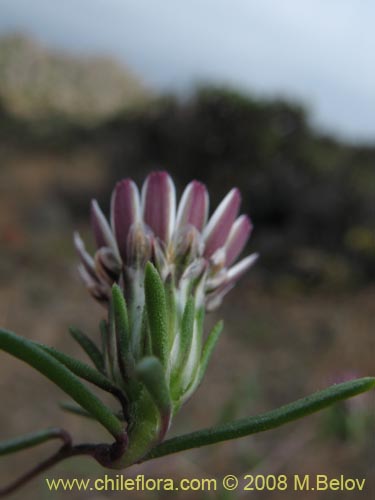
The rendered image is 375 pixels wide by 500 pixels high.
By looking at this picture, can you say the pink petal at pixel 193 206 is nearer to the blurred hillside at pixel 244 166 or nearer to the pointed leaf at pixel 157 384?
the pointed leaf at pixel 157 384

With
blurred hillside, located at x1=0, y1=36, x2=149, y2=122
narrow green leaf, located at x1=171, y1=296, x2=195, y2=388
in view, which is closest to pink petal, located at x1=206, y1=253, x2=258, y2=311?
narrow green leaf, located at x1=171, y1=296, x2=195, y2=388

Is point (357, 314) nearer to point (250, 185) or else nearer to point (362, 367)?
point (362, 367)

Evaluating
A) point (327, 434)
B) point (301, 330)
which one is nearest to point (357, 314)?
point (301, 330)

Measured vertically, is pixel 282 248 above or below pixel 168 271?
below

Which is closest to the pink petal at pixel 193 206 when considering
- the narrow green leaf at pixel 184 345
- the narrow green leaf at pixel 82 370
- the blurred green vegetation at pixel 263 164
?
the narrow green leaf at pixel 184 345

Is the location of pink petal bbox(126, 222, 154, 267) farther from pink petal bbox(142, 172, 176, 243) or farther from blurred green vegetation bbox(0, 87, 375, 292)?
blurred green vegetation bbox(0, 87, 375, 292)

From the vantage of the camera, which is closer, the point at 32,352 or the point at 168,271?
the point at 32,352
